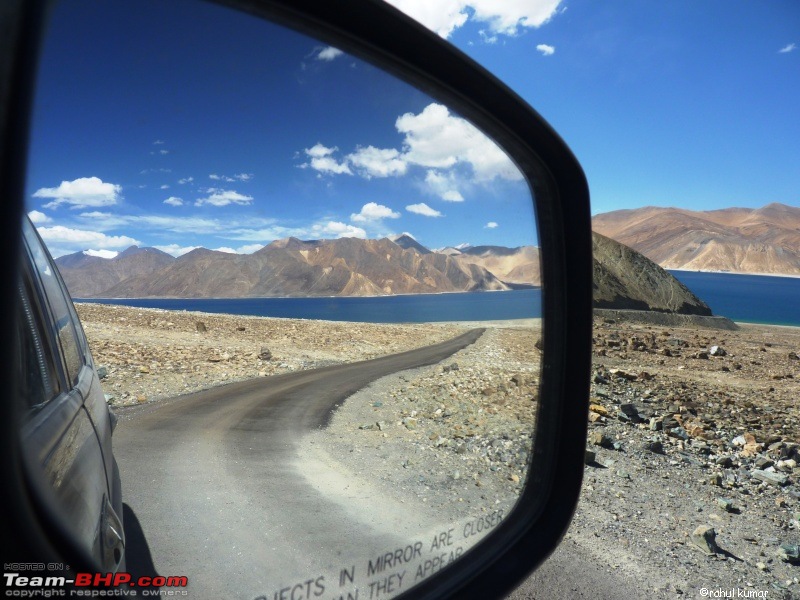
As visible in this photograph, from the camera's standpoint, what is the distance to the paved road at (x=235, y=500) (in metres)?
1.13

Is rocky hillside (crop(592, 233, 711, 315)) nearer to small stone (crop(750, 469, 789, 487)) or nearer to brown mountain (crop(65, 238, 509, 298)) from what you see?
small stone (crop(750, 469, 789, 487))

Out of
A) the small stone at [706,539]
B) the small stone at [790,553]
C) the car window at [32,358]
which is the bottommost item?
the small stone at [790,553]

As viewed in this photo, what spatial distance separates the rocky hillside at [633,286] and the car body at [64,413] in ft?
132

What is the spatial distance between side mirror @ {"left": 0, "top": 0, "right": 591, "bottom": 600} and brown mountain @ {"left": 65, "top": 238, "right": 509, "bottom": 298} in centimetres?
34

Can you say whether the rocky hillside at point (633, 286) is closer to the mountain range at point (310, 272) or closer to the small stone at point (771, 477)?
the small stone at point (771, 477)

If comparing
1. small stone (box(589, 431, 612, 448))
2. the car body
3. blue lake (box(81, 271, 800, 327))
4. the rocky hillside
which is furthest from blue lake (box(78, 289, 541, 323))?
the rocky hillside

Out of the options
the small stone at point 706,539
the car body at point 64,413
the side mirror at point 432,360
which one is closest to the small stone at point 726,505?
the small stone at point 706,539

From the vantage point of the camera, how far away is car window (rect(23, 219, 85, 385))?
0.96m

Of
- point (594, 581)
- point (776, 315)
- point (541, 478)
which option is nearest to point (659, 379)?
point (594, 581)

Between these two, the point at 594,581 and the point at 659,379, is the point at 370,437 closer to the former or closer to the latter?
the point at 594,581

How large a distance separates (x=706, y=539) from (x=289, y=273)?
11.7 ft

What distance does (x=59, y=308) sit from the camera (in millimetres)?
1201

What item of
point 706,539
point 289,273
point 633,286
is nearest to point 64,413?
point 289,273

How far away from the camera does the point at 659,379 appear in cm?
1094
